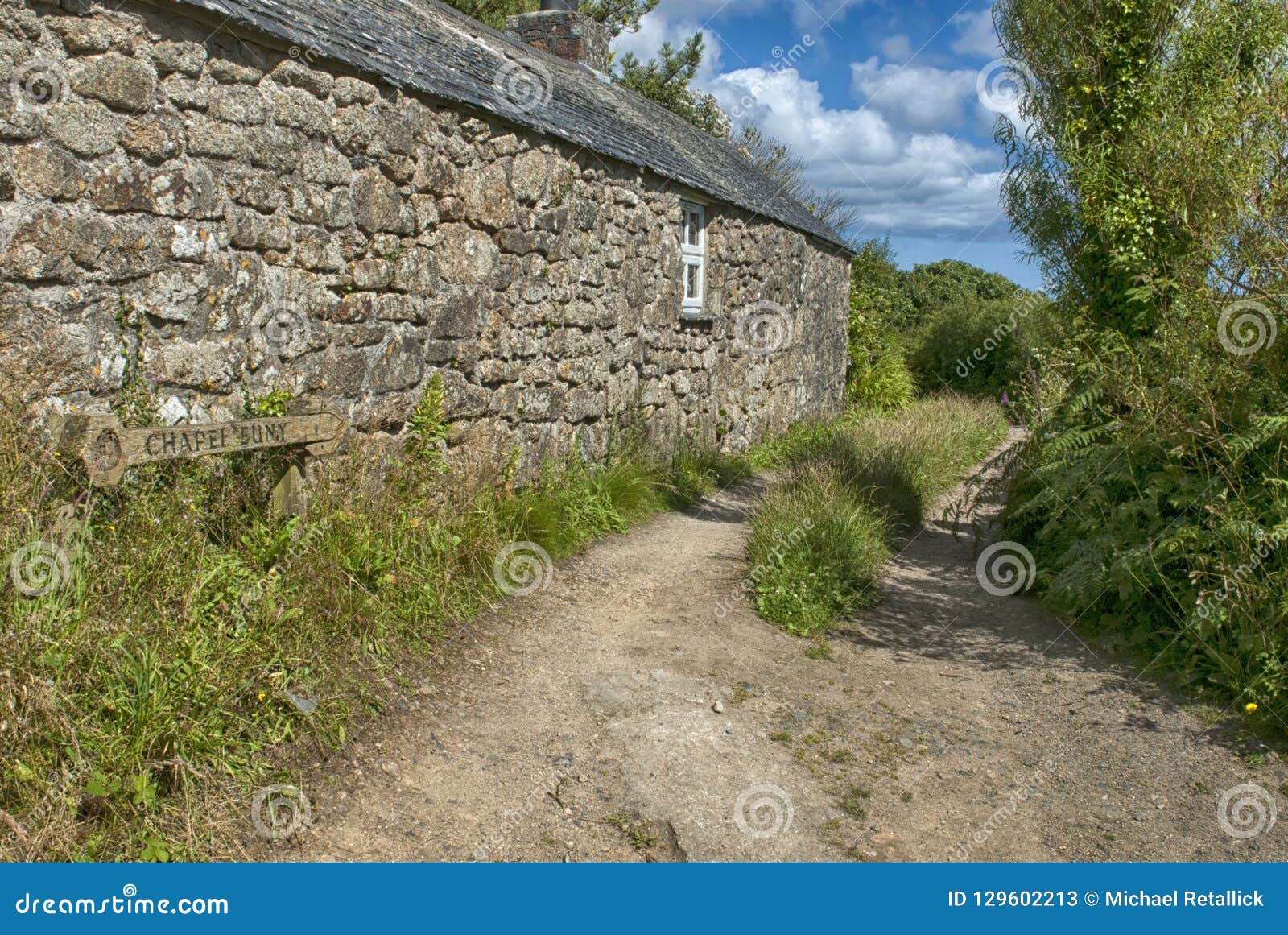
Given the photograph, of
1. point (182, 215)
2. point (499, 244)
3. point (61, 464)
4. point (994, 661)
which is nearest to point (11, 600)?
point (61, 464)

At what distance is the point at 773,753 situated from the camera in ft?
15.5

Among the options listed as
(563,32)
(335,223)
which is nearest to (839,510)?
(335,223)

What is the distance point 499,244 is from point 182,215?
8.71 ft

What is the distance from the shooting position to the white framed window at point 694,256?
10867mm

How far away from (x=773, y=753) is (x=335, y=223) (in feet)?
12.6

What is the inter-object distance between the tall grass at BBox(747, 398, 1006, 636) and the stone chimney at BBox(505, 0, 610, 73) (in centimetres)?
587

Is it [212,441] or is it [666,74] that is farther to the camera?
[666,74]

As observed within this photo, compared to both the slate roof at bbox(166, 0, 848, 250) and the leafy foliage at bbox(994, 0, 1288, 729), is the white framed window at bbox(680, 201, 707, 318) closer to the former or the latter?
the slate roof at bbox(166, 0, 848, 250)

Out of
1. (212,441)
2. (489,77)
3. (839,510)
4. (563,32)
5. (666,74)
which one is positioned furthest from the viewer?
(666,74)

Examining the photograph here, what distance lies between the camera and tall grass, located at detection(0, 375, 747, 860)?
11.2ft

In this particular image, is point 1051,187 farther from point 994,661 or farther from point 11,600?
point 11,600

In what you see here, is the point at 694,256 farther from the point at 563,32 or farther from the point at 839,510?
the point at 563,32

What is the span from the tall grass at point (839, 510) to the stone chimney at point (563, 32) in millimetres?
5875

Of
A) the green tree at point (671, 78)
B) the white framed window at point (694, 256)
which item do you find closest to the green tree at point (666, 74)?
the green tree at point (671, 78)
